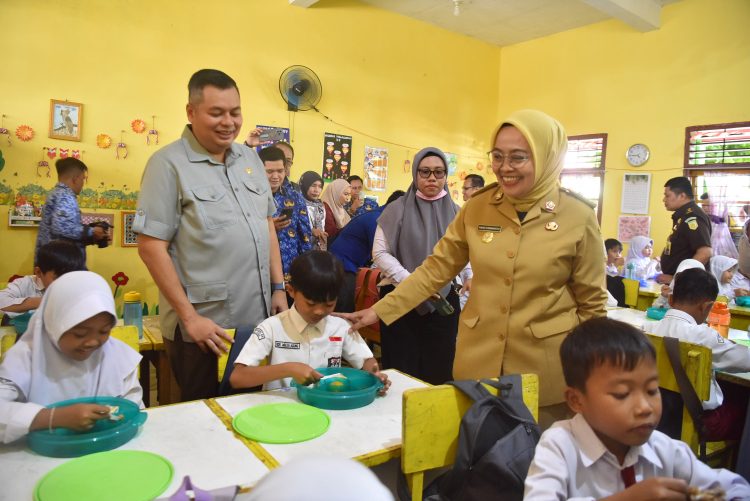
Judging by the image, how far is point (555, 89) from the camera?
765 centimetres

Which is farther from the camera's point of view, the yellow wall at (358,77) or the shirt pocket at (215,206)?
the yellow wall at (358,77)

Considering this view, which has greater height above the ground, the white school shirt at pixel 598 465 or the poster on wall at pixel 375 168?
the poster on wall at pixel 375 168

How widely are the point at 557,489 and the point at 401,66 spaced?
6778 mm

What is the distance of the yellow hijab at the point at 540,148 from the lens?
167 cm

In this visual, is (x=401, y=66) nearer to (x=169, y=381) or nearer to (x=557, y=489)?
(x=169, y=381)

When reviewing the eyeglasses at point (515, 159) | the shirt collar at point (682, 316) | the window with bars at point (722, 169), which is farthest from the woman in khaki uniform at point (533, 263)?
the window with bars at point (722, 169)

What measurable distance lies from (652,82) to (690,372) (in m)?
5.68

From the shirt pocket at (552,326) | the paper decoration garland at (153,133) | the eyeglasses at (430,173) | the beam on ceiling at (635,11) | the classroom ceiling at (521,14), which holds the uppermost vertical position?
the classroom ceiling at (521,14)

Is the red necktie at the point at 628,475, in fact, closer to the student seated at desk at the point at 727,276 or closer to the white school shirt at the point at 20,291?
the white school shirt at the point at 20,291

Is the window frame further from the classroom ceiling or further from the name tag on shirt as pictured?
the name tag on shirt

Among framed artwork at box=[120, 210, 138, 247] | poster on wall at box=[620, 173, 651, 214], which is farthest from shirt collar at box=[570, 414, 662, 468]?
poster on wall at box=[620, 173, 651, 214]

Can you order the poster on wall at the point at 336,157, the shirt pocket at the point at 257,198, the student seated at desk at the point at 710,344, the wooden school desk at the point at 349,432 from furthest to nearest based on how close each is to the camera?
the poster on wall at the point at 336,157 < the student seated at desk at the point at 710,344 < the shirt pocket at the point at 257,198 < the wooden school desk at the point at 349,432

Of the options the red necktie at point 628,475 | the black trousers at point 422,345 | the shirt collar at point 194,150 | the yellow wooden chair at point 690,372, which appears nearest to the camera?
the red necktie at point 628,475

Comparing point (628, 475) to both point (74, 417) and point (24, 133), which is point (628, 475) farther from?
point (24, 133)
